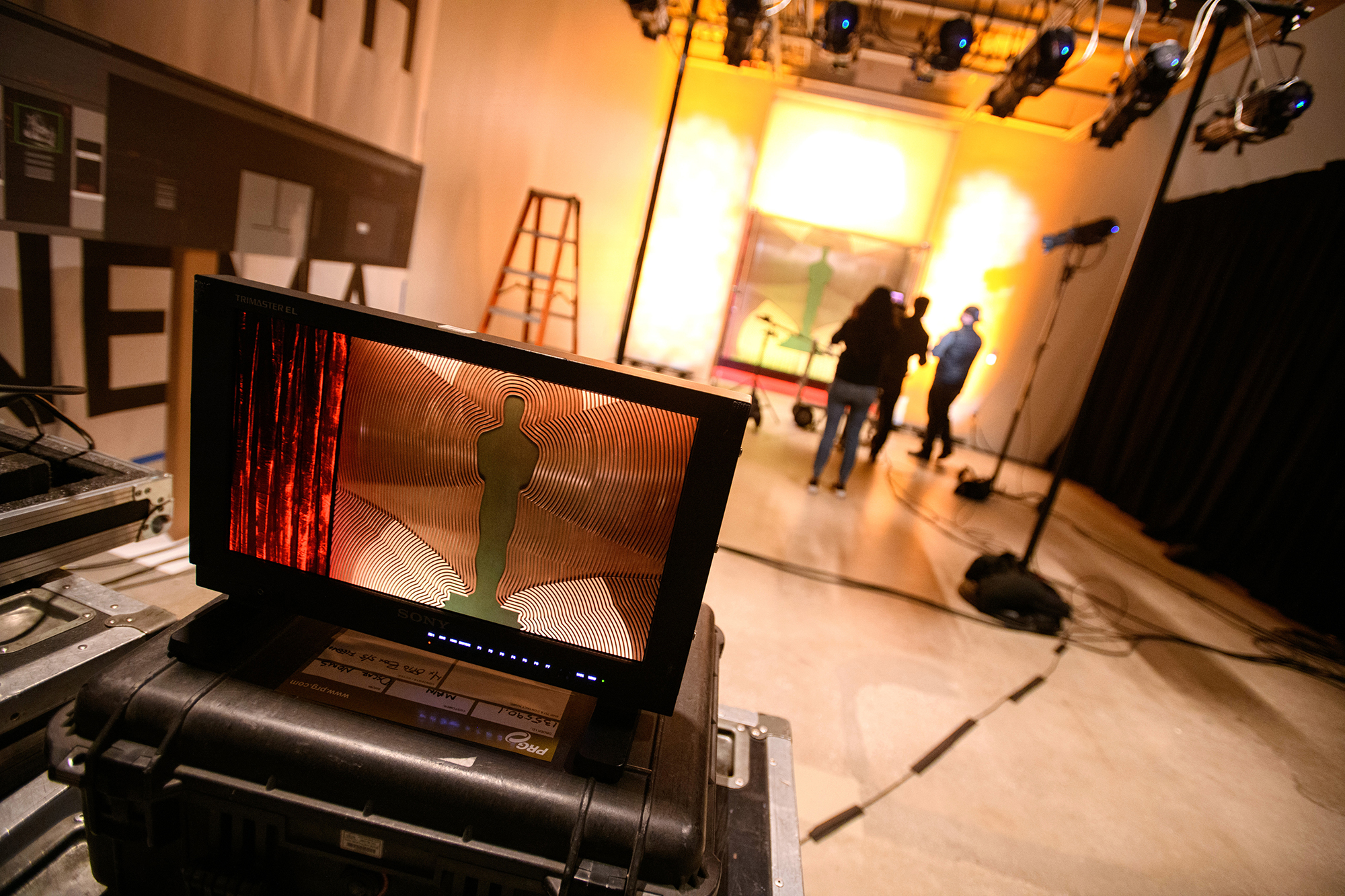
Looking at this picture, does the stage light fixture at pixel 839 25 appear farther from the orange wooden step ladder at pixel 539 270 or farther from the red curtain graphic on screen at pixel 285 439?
the red curtain graphic on screen at pixel 285 439

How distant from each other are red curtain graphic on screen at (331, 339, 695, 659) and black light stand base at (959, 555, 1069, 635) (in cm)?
260

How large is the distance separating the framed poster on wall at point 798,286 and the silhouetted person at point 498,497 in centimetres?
588

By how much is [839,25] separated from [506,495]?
3809 mm

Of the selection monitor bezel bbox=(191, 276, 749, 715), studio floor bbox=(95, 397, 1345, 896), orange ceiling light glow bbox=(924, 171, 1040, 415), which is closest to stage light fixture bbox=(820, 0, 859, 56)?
studio floor bbox=(95, 397, 1345, 896)

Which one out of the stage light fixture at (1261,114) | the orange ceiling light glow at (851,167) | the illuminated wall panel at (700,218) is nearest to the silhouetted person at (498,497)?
the stage light fixture at (1261,114)

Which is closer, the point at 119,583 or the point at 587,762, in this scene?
the point at 587,762

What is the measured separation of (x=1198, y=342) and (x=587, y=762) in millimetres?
5881

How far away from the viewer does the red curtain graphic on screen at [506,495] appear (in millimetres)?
689

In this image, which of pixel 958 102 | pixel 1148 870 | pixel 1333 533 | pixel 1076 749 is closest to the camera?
pixel 1148 870

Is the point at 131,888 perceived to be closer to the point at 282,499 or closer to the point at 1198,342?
the point at 282,499

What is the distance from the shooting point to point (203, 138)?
1820 mm

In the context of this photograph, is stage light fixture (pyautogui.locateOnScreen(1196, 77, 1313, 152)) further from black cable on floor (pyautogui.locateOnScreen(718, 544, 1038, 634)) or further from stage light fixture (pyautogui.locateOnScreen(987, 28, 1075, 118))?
black cable on floor (pyautogui.locateOnScreen(718, 544, 1038, 634))

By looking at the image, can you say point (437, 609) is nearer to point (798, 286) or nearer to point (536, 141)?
point (536, 141)

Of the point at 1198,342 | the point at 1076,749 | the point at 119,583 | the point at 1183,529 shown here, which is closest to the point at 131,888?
the point at 119,583
